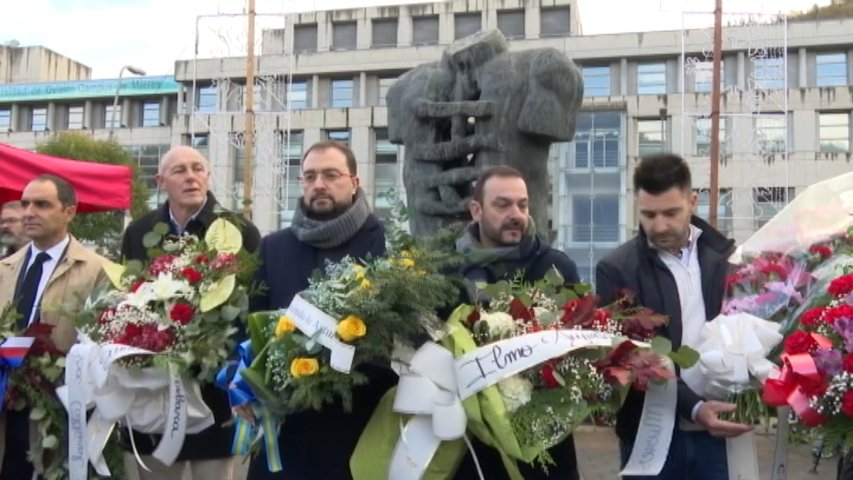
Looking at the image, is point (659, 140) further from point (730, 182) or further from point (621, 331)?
point (621, 331)

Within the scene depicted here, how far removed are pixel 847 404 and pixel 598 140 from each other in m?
34.5

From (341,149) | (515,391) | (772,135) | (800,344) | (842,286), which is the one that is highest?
(772,135)

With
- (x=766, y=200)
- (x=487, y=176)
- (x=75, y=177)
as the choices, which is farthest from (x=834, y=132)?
(x=487, y=176)

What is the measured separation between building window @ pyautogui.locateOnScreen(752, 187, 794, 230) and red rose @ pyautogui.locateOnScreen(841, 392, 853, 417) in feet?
104

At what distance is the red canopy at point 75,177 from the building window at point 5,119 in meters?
47.9

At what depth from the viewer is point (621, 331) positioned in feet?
9.47

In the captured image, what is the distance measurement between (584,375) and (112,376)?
1.72 meters

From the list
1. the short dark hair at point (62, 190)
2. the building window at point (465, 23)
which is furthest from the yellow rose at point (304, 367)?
the building window at point (465, 23)

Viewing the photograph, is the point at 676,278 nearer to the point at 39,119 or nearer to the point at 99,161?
the point at 99,161

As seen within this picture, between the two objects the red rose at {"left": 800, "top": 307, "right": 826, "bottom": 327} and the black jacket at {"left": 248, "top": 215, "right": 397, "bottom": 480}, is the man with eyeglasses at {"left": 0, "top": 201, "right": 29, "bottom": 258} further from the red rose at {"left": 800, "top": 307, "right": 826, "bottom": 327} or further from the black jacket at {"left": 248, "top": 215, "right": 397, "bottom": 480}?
the red rose at {"left": 800, "top": 307, "right": 826, "bottom": 327}

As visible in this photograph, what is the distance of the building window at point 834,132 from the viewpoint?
37.2 metres

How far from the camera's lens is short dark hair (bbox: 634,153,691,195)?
3.07 m

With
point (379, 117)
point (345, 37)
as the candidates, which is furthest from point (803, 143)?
point (345, 37)

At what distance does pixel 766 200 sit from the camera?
112ft
